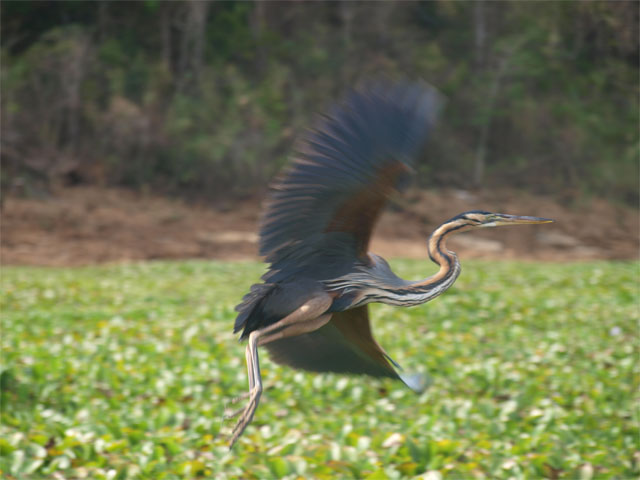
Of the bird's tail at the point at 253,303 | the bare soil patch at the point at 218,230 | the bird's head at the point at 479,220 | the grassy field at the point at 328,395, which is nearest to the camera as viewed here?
the bird's head at the point at 479,220

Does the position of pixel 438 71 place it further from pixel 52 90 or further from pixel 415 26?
pixel 52 90

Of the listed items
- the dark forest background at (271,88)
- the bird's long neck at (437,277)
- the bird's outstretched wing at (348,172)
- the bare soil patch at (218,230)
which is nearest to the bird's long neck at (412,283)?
the bird's long neck at (437,277)

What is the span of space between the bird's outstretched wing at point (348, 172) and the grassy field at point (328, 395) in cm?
70

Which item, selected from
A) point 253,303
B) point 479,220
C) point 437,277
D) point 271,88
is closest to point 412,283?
point 437,277

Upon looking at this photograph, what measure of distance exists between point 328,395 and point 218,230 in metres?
10.0

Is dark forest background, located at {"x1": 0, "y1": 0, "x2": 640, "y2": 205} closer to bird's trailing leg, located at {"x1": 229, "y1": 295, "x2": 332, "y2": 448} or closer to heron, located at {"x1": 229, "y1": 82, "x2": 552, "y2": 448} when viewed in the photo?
heron, located at {"x1": 229, "y1": 82, "x2": 552, "y2": 448}

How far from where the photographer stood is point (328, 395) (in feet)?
17.5

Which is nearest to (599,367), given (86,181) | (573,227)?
(573,227)

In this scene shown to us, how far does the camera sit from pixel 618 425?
4.73m

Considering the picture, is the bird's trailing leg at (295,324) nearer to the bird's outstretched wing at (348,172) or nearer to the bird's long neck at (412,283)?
the bird's long neck at (412,283)

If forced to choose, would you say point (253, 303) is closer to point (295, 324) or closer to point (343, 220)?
point (295, 324)

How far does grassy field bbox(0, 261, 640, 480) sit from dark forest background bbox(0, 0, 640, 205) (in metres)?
7.36

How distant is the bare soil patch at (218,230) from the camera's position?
13.1 m

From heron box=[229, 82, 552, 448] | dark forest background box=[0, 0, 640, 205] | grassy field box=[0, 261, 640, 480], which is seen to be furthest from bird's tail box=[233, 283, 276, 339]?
dark forest background box=[0, 0, 640, 205]
